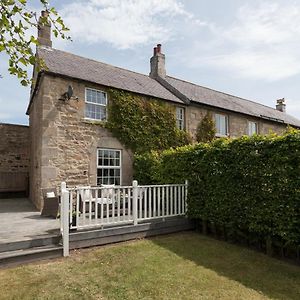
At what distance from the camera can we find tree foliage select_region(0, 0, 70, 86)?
311 centimetres

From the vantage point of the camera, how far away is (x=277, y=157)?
6223 mm

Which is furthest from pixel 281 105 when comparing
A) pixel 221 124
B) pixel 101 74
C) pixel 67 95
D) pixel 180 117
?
pixel 67 95

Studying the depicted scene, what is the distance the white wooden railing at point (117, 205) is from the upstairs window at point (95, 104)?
481cm

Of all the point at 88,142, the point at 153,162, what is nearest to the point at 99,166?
the point at 88,142

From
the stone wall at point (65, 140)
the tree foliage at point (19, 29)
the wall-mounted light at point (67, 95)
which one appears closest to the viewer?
the tree foliage at point (19, 29)

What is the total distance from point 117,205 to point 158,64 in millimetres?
13513

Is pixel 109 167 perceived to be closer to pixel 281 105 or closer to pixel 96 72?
pixel 96 72

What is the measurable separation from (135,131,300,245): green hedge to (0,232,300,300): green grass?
84 cm

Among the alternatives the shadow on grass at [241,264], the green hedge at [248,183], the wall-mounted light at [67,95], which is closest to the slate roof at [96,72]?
the wall-mounted light at [67,95]

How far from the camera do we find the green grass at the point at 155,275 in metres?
4.41

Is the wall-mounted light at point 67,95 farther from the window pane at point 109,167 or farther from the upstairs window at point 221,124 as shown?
the upstairs window at point 221,124

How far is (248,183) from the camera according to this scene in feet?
22.9

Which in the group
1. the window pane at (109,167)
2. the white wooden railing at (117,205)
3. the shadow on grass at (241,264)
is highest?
the window pane at (109,167)

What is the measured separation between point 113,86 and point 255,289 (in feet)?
33.6
